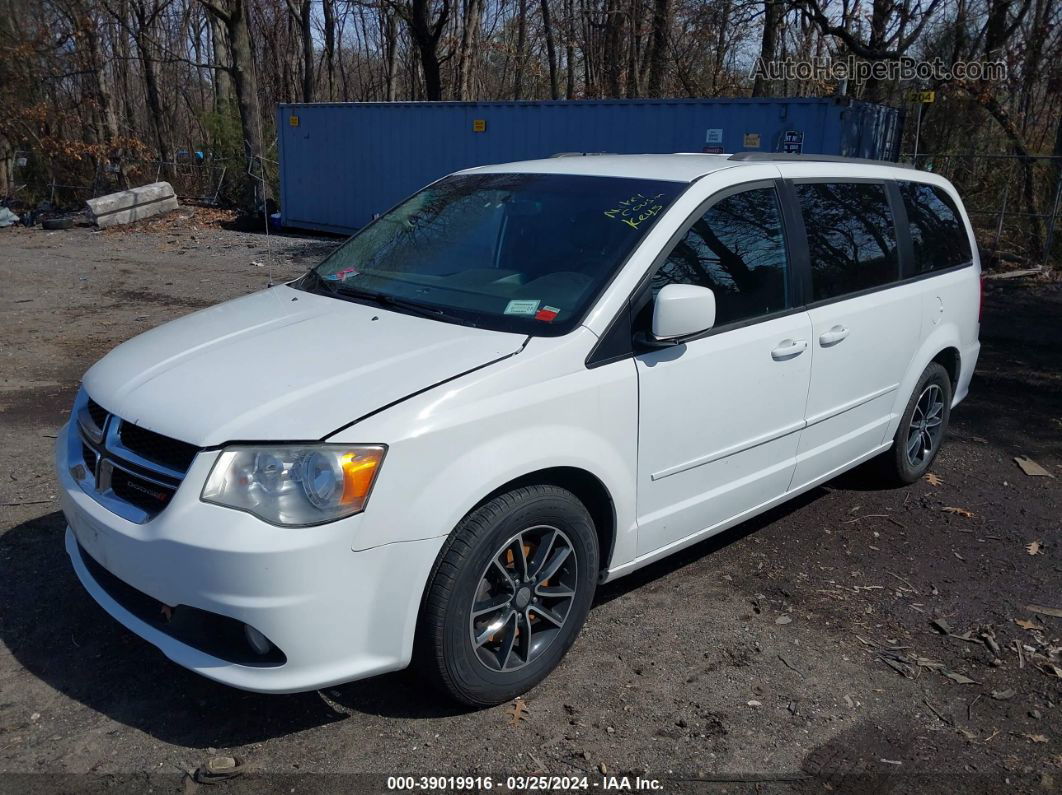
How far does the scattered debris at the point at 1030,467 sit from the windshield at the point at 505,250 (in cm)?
354

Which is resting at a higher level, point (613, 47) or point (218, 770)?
point (613, 47)

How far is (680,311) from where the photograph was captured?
336cm

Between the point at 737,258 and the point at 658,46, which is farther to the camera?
the point at 658,46

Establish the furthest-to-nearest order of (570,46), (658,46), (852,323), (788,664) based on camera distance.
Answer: (570,46), (658,46), (852,323), (788,664)

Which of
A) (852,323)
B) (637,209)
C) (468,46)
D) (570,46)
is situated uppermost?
(570,46)

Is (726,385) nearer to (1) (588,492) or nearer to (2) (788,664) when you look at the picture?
(1) (588,492)

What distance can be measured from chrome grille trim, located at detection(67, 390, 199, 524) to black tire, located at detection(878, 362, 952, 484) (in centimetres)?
395

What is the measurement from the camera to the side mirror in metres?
3.35

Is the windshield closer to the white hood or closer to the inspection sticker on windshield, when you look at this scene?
the inspection sticker on windshield

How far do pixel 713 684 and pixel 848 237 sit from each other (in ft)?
7.66

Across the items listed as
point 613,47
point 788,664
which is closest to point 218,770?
point 788,664

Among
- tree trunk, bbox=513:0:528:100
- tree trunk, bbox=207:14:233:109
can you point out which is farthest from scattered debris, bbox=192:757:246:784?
tree trunk, bbox=513:0:528:100

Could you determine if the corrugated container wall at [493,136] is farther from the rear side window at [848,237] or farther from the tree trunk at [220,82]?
the rear side window at [848,237]

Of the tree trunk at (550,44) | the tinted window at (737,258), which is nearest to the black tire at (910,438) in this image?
the tinted window at (737,258)
